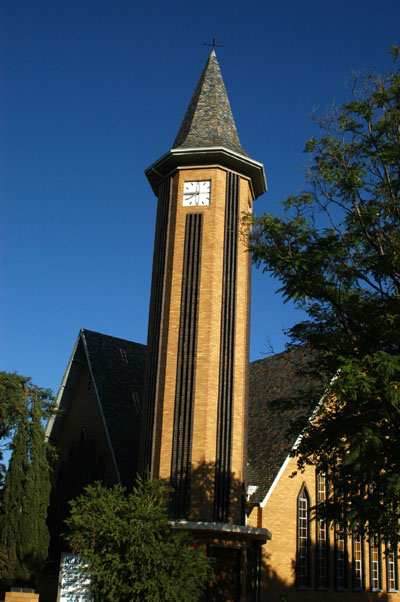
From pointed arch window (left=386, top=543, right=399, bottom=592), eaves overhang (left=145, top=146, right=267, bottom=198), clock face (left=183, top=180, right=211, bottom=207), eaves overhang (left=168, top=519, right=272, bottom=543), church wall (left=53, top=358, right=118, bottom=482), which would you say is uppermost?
eaves overhang (left=145, top=146, right=267, bottom=198)

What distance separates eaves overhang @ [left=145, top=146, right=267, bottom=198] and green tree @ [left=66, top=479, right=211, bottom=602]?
47.5 ft

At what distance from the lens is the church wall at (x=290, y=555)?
24.1 metres

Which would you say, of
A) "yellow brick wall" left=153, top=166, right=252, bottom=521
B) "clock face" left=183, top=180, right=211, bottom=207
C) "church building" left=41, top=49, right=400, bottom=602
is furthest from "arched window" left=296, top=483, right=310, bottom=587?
"clock face" left=183, top=180, right=211, bottom=207

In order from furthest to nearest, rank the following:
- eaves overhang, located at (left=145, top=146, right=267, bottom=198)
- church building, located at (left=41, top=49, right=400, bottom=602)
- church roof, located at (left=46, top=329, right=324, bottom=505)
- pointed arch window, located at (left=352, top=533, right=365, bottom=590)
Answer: church roof, located at (left=46, top=329, right=324, bottom=505) → eaves overhang, located at (left=145, top=146, right=267, bottom=198) → pointed arch window, located at (left=352, top=533, right=365, bottom=590) → church building, located at (left=41, top=49, right=400, bottom=602)

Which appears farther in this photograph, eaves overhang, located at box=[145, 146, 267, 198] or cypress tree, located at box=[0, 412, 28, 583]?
eaves overhang, located at box=[145, 146, 267, 198]

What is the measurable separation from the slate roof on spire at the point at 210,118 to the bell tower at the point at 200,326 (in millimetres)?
100

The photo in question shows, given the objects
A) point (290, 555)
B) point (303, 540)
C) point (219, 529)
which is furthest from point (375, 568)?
point (219, 529)

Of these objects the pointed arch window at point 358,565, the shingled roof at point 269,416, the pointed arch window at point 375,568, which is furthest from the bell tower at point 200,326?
the pointed arch window at point 375,568

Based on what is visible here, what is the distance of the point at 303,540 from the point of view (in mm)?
25250

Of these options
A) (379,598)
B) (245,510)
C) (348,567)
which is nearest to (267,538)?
(245,510)

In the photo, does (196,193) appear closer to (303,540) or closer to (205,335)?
(205,335)

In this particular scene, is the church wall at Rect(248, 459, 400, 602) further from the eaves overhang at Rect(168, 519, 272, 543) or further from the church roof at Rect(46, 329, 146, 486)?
the church roof at Rect(46, 329, 146, 486)

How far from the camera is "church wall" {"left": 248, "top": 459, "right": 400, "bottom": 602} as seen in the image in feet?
79.0

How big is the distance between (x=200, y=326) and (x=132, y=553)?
9.98 meters
